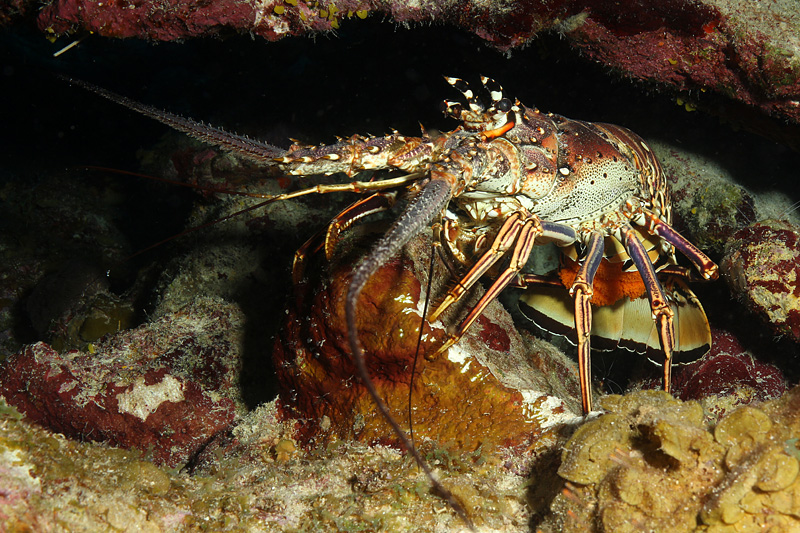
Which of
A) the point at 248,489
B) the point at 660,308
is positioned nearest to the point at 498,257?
the point at 660,308

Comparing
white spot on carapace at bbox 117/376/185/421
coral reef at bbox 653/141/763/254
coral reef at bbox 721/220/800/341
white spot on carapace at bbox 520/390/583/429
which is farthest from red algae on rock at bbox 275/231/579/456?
coral reef at bbox 653/141/763/254

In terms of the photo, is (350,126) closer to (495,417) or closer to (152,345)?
(152,345)

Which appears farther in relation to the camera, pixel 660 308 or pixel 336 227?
pixel 660 308

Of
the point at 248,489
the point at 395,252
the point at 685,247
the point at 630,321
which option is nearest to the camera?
the point at 395,252

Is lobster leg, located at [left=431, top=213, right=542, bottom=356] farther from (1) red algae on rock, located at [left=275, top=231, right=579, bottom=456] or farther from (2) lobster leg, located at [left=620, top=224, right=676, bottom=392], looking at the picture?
(2) lobster leg, located at [left=620, top=224, right=676, bottom=392]

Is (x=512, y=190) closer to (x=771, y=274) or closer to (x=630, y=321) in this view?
(x=630, y=321)

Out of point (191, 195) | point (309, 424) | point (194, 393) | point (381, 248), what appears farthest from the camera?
point (191, 195)

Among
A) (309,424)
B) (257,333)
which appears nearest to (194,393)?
(257,333)
